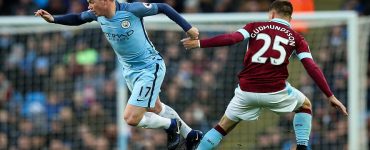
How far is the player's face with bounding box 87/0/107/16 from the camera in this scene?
10.8m

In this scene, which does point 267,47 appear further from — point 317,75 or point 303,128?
point 303,128

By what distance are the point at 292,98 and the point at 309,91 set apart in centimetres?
444

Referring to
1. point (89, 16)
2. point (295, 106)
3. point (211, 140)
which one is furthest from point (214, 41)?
point (89, 16)

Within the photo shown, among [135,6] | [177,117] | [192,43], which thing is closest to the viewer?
[192,43]

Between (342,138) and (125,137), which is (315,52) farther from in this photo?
(125,137)

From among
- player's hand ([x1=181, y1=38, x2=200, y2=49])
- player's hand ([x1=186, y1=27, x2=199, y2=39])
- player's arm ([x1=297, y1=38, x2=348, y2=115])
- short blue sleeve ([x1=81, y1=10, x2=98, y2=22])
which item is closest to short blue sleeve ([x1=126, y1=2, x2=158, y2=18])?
short blue sleeve ([x1=81, y1=10, x2=98, y2=22])

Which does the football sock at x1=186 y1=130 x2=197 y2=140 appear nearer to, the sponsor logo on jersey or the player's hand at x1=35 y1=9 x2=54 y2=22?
the sponsor logo on jersey

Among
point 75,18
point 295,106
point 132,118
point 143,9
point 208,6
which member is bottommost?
point 132,118

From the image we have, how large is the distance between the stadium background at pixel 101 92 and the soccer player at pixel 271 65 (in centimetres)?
408

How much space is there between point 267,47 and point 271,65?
7.6 inches

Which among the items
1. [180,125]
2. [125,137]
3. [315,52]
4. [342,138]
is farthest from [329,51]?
[180,125]

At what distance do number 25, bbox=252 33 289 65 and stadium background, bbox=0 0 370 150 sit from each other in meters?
4.35

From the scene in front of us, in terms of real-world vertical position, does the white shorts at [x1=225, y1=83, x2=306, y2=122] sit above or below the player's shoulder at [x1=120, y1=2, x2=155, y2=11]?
below

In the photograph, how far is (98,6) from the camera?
1077 centimetres
